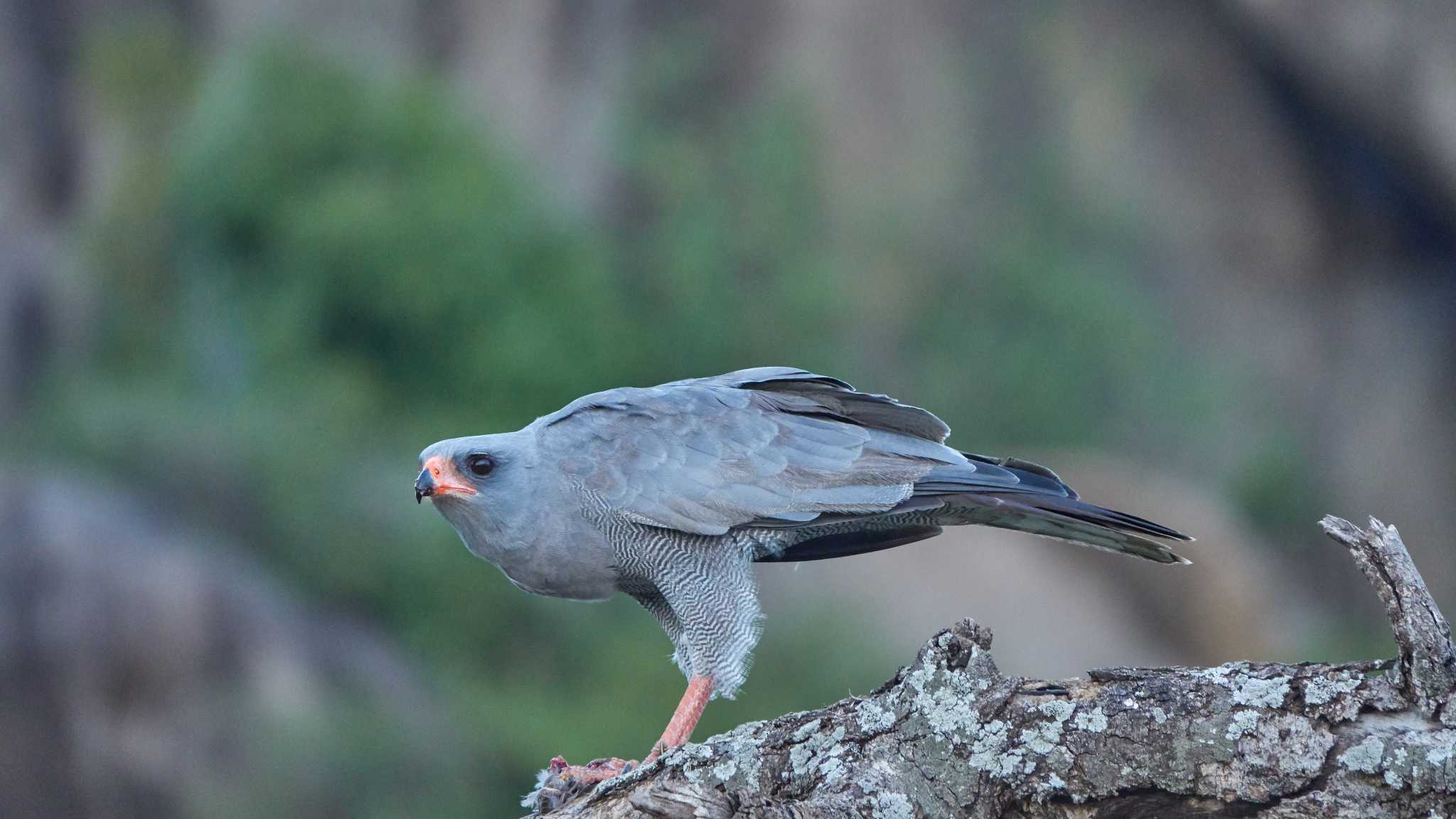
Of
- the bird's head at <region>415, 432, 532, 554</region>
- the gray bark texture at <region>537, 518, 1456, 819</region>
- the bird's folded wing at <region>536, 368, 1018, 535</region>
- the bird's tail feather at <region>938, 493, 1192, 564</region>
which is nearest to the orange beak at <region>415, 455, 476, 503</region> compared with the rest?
the bird's head at <region>415, 432, 532, 554</region>

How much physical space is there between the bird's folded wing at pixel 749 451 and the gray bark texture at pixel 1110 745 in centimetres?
87

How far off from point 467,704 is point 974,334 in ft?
21.6

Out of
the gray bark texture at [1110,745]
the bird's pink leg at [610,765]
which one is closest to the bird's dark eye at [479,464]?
the bird's pink leg at [610,765]

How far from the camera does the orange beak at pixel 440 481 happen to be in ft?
12.9

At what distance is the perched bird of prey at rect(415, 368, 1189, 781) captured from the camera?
3883mm

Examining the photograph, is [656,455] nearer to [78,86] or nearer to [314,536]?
[314,536]

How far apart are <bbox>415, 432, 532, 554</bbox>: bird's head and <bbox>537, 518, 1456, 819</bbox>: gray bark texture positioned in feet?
3.27

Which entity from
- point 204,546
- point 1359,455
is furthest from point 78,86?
point 1359,455

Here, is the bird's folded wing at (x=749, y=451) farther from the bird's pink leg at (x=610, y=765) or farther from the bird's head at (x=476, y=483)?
the bird's pink leg at (x=610, y=765)

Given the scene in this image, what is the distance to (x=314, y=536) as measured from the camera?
11570mm

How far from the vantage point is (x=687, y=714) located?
3824 millimetres

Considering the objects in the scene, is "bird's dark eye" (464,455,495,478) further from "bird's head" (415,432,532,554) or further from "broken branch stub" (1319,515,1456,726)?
"broken branch stub" (1319,515,1456,726)

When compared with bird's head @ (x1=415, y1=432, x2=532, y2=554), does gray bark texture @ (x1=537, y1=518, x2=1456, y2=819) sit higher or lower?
lower

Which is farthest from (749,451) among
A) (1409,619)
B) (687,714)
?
(1409,619)
